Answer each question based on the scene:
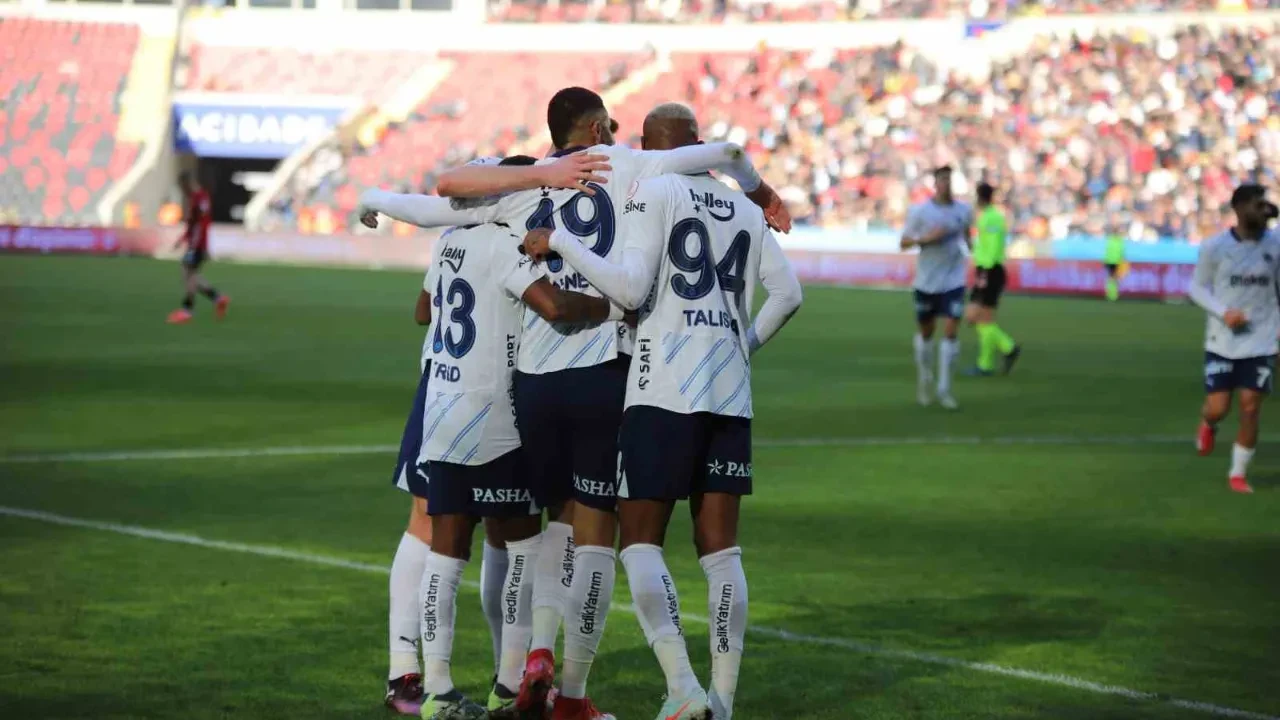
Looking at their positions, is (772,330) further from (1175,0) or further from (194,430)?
(1175,0)

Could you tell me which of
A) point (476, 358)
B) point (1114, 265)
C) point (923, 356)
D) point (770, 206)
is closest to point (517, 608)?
point (476, 358)

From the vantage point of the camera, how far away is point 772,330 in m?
7.00

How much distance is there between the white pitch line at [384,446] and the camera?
14602 millimetres

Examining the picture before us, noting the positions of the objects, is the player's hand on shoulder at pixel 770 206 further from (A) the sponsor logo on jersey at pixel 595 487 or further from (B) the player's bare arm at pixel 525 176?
(A) the sponsor logo on jersey at pixel 595 487

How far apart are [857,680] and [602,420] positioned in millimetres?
1893

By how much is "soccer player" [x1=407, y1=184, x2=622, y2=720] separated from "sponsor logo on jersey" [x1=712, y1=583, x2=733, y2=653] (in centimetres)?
80

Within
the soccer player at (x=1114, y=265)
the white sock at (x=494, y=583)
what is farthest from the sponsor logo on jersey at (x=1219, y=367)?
the soccer player at (x=1114, y=265)

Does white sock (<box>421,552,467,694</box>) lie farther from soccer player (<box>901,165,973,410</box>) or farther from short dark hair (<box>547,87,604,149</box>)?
soccer player (<box>901,165,973,410</box>)

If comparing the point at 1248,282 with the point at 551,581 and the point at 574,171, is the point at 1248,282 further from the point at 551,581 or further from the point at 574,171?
the point at 574,171

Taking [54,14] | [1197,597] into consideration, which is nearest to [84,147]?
[54,14]

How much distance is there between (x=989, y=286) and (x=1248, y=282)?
991 centimetres

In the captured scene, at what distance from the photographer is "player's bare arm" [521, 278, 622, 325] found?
6488mm

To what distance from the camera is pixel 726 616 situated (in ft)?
22.0

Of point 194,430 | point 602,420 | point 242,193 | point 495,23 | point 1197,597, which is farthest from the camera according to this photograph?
point 242,193
